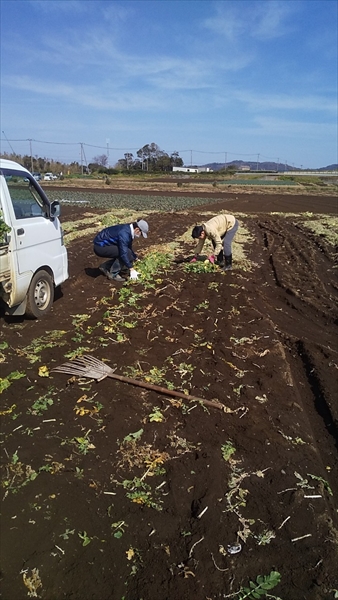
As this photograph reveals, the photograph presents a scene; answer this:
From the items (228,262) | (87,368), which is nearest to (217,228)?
(228,262)

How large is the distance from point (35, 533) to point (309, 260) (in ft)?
35.1

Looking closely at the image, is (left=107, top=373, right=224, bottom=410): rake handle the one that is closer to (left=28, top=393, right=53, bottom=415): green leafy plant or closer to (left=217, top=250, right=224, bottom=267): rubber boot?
(left=28, top=393, right=53, bottom=415): green leafy plant

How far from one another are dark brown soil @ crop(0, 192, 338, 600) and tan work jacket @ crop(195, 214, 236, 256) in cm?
281

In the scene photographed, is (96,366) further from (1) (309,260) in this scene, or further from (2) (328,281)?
(1) (309,260)

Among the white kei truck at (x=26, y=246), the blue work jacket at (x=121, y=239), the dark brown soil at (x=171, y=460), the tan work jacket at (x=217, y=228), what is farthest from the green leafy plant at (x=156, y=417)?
the tan work jacket at (x=217, y=228)

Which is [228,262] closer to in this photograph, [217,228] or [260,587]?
[217,228]

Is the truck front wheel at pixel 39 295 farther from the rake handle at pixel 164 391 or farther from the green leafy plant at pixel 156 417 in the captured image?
the green leafy plant at pixel 156 417

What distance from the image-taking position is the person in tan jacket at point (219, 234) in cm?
937

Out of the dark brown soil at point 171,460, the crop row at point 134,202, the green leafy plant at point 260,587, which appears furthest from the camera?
the crop row at point 134,202

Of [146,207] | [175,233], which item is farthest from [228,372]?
[146,207]

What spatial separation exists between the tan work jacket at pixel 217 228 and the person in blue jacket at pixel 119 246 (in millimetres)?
1681

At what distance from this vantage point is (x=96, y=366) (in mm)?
4965

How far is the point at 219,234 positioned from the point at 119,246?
2.57m

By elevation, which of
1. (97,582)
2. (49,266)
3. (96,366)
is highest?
(49,266)
